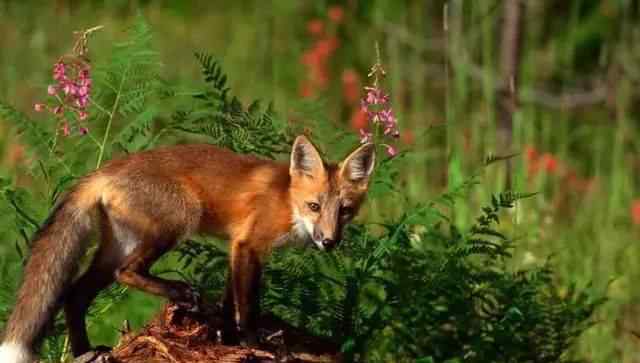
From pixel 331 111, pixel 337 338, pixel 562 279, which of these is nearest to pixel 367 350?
pixel 337 338

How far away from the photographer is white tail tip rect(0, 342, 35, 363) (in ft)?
17.3

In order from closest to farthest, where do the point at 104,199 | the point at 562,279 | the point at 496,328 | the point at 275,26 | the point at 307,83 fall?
1. the point at 104,199
2. the point at 496,328
3. the point at 562,279
4. the point at 307,83
5. the point at 275,26

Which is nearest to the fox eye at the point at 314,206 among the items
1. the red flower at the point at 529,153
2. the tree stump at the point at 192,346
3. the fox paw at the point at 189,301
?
the tree stump at the point at 192,346

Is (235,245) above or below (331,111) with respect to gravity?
below

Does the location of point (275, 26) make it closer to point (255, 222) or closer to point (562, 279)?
point (562, 279)

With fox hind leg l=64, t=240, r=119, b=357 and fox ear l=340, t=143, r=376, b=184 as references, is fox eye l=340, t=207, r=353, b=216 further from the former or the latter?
fox hind leg l=64, t=240, r=119, b=357

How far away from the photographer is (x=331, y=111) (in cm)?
1226

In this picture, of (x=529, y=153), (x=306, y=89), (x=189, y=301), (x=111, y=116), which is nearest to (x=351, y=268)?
(x=189, y=301)

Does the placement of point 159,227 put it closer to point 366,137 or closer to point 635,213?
point 366,137

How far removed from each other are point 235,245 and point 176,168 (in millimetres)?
420

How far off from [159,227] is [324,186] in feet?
2.90

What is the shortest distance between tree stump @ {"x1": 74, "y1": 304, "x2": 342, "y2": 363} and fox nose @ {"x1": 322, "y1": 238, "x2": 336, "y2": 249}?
0.43 metres

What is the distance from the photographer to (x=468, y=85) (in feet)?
39.9

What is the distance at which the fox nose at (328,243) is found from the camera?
5702mm
